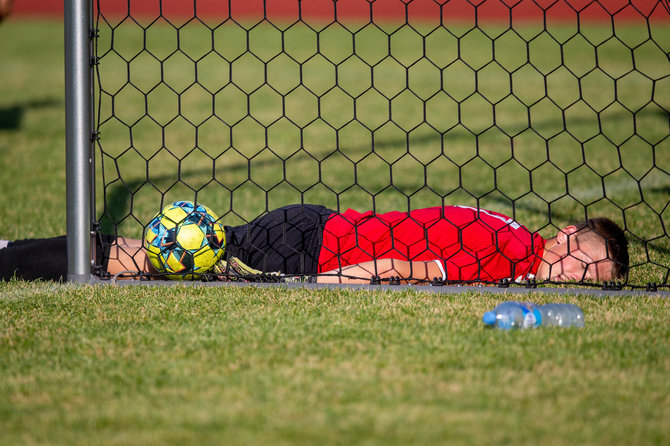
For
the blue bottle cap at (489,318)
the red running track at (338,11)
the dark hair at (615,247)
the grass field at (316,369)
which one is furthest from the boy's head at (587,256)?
the red running track at (338,11)

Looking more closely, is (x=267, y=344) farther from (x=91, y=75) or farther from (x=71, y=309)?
(x=91, y=75)

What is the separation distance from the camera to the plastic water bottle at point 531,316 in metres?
2.54

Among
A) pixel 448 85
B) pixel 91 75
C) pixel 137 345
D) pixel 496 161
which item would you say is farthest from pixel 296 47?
pixel 137 345

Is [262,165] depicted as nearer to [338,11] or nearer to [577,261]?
[577,261]

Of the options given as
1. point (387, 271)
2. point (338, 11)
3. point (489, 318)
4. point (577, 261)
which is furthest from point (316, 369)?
point (338, 11)

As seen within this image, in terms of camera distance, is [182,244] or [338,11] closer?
[182,244]

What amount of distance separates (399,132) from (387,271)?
4.78 metres

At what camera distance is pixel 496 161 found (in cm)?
634

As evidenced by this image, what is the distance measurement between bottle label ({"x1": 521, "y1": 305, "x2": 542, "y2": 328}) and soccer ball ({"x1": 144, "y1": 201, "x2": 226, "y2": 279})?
1.39 m

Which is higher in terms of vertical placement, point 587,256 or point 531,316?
point 587,256

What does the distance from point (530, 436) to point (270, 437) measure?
618mm

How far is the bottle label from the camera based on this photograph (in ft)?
8.38

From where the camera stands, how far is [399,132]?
7809mm

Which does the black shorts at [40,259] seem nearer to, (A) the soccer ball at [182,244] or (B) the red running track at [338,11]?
(A) the soccer ball at [182,244]
